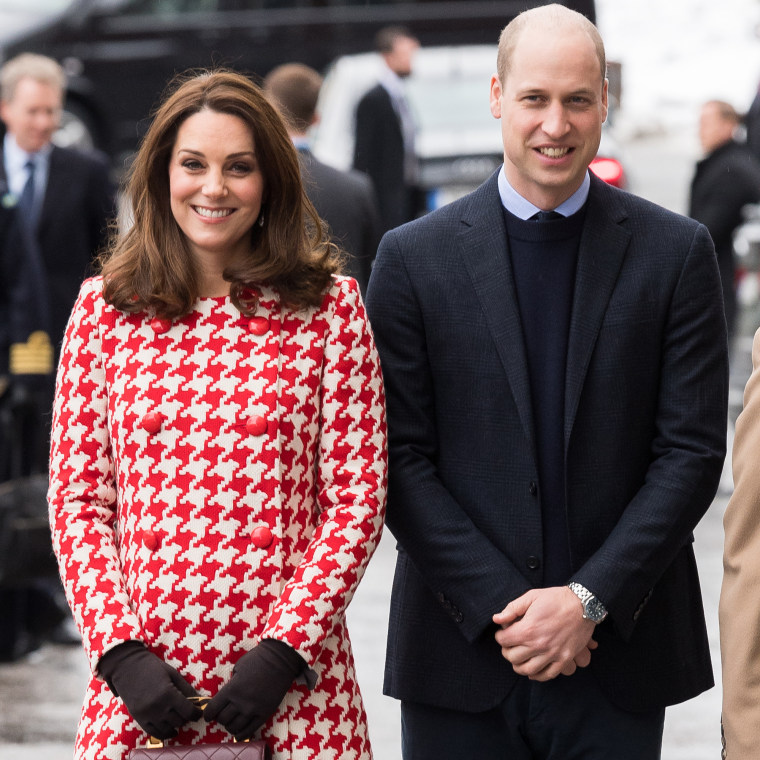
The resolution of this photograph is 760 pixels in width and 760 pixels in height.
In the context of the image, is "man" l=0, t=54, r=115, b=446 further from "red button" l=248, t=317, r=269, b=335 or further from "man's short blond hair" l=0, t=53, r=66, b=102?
"red button" l=248, t=317, r=269, b=335

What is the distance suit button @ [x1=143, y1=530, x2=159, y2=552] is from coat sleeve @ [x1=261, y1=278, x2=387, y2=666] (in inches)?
10.1

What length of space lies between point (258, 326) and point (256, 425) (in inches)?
→ 8.2

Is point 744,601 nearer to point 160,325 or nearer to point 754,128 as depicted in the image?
point 160,325

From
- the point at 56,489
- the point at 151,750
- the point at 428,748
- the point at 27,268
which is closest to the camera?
the point at 151,750

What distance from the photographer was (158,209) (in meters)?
3.12

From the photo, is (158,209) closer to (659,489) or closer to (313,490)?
(313,490)

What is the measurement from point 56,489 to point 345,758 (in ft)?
2.50

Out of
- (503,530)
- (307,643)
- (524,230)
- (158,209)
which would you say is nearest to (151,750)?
(307,643)

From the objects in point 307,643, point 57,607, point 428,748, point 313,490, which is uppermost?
point 313,490

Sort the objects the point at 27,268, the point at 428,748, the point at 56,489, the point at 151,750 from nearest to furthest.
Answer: the point at 151,750 → the point at 56,489 → the point at 428,748 → the point at 27,268

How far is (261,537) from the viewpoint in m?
2.91

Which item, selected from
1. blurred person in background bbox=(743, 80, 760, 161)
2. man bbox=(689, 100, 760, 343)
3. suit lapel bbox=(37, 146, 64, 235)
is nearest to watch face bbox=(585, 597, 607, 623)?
suit lapel bbox=(37, 146, 64, 235)

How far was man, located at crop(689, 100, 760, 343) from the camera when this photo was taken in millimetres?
10727

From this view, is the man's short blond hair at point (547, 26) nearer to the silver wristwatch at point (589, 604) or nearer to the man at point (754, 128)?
the silver wristwatch at point (589, 604)
